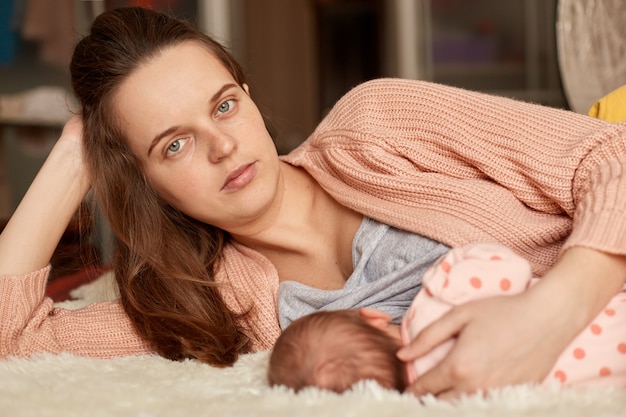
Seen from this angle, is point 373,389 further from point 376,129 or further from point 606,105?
point 606,105

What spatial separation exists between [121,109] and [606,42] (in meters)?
1.91

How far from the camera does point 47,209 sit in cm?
151

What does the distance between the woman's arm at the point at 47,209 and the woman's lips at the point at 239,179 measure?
0.37 m

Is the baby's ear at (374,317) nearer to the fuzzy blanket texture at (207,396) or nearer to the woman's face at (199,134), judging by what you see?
the fuzzy blanket texture at (207,396)

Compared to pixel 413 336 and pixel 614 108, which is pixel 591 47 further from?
pixel 413 336

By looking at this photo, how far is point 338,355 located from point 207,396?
0.21 metres

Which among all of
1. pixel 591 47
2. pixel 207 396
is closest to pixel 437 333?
pixel 207 396

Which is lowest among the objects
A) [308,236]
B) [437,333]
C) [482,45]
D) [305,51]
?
[305,51]

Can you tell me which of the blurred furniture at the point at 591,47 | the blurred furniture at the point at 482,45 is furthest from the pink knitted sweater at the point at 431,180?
the blurred furniture at the point at 482,45

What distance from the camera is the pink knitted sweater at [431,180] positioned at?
4.16 feet

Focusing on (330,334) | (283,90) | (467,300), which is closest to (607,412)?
(467,300)

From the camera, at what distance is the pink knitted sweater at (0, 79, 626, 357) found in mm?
1268

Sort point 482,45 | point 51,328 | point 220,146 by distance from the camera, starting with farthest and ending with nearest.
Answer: point 482,45
point 51,328
point 220,146

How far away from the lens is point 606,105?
5.49 feet
